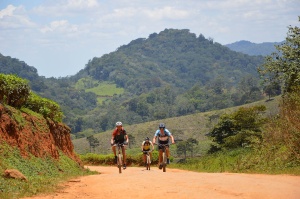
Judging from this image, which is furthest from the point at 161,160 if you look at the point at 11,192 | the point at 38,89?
the point at 38,89

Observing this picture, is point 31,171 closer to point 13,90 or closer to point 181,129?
point 13,90

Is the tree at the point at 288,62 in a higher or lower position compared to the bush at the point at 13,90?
higher

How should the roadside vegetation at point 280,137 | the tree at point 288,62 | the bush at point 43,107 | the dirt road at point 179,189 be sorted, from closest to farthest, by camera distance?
the dirt road at point 179,189 < the roadside vegetation at point 280,137 < the bush at point 43,107 < the tree at point 288,62

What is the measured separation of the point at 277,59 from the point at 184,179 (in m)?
21.3

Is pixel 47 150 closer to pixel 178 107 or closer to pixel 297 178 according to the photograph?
pixel 297 178

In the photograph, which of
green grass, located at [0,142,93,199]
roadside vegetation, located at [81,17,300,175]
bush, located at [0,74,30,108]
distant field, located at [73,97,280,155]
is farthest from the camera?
distant field, located at [73,97,280,155]

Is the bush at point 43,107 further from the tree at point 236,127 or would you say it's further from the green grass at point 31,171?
the tree at point 236,127

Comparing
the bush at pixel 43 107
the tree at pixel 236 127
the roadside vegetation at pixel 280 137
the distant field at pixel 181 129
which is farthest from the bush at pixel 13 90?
the distant field at pixel 181 129

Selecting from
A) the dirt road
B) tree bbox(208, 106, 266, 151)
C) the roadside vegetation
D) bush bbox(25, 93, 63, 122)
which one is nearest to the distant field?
tree bbox(208, 106, 266, 151)

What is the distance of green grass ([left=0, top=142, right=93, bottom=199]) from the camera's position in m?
10.6

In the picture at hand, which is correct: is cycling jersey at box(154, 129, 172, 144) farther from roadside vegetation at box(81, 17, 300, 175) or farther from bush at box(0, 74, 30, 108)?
bush at box(0, 74, 30, 108)

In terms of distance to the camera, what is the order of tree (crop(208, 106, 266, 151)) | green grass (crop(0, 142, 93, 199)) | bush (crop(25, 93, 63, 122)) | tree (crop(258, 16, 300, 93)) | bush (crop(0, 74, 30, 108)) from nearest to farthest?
green grass (crop(0, 142, 93, 199)), bush (crop(0, 74, 30, 108)), bush (crop(25, 93, 63, 122)), tree (crop(258, 16, 300, 93)), tree (crop(208, 106, 266, 151))

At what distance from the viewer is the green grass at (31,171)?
1065 cm

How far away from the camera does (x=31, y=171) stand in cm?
1470
